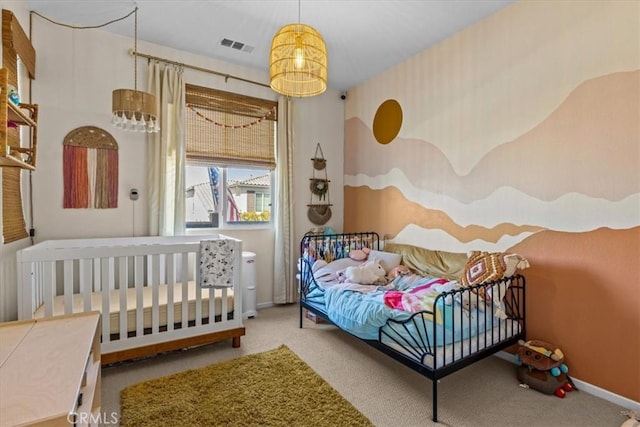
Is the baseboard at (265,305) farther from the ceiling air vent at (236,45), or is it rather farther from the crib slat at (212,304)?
the ceiling air vent at (236,45)

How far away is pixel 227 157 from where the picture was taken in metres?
3.54

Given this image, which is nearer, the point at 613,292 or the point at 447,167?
the point at 613,292

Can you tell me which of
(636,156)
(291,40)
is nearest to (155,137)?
(291,40)

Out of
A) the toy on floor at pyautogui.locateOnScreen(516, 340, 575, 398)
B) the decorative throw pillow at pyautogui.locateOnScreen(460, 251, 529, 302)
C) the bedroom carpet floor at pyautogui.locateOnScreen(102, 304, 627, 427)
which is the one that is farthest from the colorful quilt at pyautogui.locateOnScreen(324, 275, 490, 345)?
the toy on floor at pyautogui.locateOnScreen(516, 340, 575, 398)

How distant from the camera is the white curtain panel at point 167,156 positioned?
309 centimetres

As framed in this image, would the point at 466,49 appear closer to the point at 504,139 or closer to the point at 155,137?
the point at 504,139

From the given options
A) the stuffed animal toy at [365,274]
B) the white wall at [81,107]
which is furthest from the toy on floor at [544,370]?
the white wall at [81,107]

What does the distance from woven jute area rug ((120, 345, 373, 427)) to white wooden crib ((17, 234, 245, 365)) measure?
31 cm

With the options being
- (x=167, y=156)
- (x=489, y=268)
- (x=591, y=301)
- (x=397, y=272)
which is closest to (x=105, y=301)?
(x=167, y=156)

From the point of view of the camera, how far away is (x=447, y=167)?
3.02 m

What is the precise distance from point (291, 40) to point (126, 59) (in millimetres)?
2027

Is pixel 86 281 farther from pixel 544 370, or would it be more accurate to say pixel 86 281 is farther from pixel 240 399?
pixel 544 370

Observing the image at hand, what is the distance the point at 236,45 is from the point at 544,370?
12.3 ft

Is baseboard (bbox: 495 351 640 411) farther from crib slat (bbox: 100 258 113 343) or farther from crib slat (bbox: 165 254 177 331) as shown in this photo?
crib slat (bbox: 100 258 113 343)
